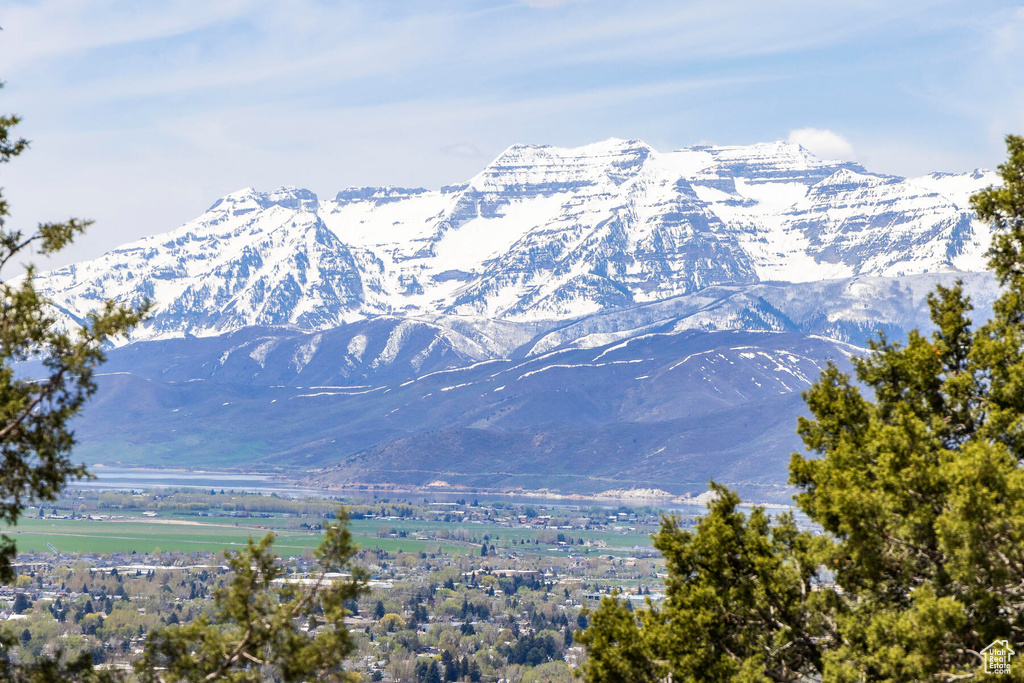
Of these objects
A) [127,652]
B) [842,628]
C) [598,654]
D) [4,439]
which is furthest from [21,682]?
[127,652]

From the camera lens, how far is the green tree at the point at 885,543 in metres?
24.3

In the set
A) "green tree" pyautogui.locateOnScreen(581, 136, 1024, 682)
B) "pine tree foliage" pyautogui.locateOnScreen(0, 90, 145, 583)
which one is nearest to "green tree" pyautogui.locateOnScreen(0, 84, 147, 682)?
"pine tree foliage" pyautogui.locateOnScreen(0, 90, 145, 583)

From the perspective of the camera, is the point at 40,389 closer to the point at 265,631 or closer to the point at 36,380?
the point at 36,380

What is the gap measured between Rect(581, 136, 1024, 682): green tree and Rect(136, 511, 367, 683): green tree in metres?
9.92


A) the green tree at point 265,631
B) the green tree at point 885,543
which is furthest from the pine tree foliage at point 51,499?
the green tree at point 885,543

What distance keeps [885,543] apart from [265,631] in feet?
42.2

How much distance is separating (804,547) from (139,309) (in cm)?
1657

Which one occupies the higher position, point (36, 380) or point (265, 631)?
point (36, 380)

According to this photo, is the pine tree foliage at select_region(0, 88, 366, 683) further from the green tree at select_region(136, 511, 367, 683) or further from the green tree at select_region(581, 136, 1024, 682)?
the green tree at select_region(581, 136, 1024, 682)

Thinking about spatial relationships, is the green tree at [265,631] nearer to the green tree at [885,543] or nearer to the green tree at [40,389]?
the green tree at [40,389]

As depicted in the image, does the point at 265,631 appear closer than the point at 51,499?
Yes

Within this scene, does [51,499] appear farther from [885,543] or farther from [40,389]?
[885,543]

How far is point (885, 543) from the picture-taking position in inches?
1056

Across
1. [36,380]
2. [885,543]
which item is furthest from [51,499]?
[885,543]
